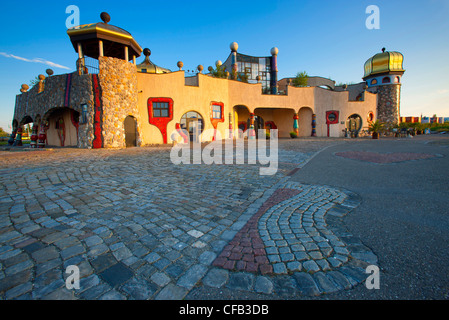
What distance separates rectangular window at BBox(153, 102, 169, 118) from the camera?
17.6m

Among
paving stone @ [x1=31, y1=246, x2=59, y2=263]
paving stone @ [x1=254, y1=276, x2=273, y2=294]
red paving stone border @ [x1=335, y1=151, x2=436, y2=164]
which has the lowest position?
paving stone @ [x1=254, y1=276, x2=273, y2=294]

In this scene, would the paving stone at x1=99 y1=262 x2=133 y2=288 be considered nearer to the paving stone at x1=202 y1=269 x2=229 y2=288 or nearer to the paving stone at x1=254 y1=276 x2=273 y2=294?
the paving stone at x1=202 y1=269 x2=229 y2=288

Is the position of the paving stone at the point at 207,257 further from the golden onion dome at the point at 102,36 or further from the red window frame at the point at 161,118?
the golden onion dome at the point at 102,36

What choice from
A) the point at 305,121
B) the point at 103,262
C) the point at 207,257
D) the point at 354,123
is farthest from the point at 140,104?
the point at 354,123

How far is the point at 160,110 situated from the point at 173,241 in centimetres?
1670

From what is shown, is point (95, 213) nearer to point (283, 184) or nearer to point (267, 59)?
point (283, 184)

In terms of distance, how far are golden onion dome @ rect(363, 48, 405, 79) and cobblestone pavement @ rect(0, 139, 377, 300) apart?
35005 millimetres

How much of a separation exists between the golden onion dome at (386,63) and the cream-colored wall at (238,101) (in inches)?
158

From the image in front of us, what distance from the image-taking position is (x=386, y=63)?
96.7 feet

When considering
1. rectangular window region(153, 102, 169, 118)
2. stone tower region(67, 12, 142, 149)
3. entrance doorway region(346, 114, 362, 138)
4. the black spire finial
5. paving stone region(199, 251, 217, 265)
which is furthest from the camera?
entrance doorway region(346, 114, 362, 138)

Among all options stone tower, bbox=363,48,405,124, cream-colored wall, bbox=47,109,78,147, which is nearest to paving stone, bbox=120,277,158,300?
cream-colored wall, bbox=47,109,78,147
